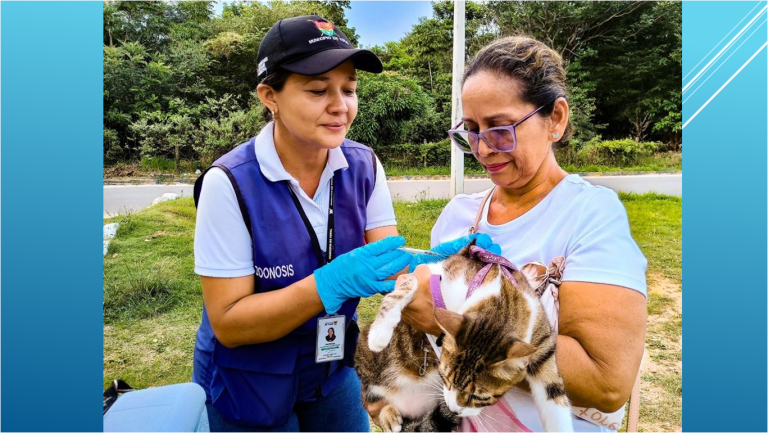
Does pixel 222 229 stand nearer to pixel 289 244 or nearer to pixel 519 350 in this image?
pixel 289 244

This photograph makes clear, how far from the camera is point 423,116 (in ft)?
27.6

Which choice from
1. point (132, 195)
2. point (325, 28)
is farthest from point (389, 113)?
point (325, 28)

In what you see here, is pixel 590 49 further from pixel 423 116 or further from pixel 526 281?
pixel 526 281

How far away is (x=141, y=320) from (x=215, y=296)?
429 centimetres

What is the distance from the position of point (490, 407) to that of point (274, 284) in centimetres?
96

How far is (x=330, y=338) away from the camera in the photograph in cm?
194

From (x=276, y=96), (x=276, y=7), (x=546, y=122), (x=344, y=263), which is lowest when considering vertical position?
(x=344, y=263)

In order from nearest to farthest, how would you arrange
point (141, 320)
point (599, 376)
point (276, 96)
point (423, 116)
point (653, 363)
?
point (599, 376)
point (276, 96)
point (653, 363)
point (141, 320)
point (423, 116)

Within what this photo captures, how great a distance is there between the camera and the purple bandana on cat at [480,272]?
4.84 feet

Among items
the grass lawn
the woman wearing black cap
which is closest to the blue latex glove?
the woman wearing black cap

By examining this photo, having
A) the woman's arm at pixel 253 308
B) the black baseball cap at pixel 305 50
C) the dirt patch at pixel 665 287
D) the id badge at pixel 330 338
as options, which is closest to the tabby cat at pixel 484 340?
the woman's arm at pixel 253 308

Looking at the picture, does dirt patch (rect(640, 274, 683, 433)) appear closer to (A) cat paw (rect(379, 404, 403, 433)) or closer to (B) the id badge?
(A) cat paw (rect(379, 404, 403, 433))

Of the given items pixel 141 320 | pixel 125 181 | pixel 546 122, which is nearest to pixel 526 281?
pixel 546 122

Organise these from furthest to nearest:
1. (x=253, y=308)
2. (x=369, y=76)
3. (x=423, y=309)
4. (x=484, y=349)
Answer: (x=369, y=76)
(x=253, y=308)
(x=423, y=309)
(x=484, y=349)
